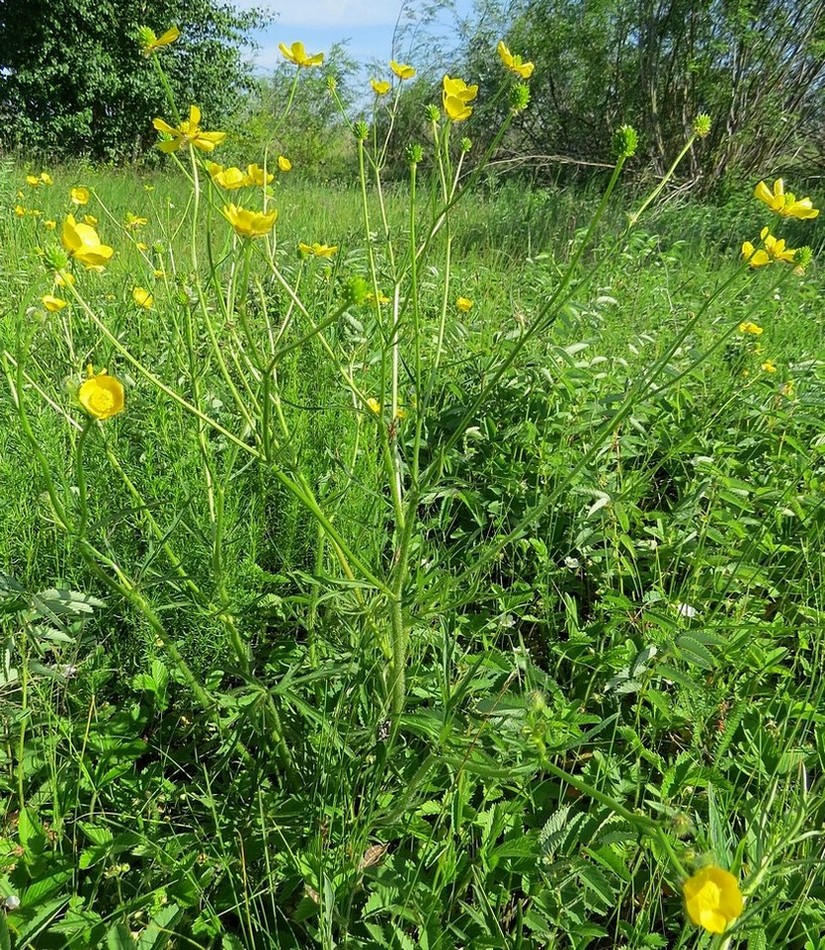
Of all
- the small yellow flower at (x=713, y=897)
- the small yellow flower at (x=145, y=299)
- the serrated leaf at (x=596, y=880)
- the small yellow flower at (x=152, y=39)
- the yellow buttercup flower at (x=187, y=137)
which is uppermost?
the small yellow flower at (x=152, y=39)

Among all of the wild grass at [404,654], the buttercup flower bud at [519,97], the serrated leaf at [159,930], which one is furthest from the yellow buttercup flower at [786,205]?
the serrated leaf at [159,930]

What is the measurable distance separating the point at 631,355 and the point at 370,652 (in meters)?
1.40

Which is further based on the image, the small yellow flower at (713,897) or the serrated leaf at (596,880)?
the serrated leaf at (596,880)

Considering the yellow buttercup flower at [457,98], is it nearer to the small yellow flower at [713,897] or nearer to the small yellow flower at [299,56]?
the small yellow flower at [299,56]

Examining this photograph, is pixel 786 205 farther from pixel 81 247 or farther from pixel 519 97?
pixel 81 247

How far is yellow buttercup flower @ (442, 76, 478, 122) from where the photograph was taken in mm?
888

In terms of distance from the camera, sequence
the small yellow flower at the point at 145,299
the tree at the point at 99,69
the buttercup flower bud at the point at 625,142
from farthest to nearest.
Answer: the tree at the point at 99,69 → the small yellow flower at the point at 145,299 → the buttercup flower bud at the point at 625,142

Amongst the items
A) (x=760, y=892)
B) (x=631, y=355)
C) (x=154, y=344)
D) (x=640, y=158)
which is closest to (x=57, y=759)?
(x=760, y=892)

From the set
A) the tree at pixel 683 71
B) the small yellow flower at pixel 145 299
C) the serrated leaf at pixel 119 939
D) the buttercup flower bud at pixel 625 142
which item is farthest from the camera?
the tree at pixel 683 71

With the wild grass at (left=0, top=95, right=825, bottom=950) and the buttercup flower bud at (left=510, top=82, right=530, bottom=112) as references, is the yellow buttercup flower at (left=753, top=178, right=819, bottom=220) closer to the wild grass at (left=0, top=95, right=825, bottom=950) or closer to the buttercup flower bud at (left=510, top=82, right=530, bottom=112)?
the wild grass at (left=0, top=95, right=825, bottom=950)

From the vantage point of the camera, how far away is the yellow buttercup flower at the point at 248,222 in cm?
68

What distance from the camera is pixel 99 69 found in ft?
35.2

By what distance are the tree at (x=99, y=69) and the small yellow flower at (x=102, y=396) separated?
11431 millimetres

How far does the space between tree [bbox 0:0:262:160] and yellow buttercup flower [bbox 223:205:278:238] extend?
1143cm
